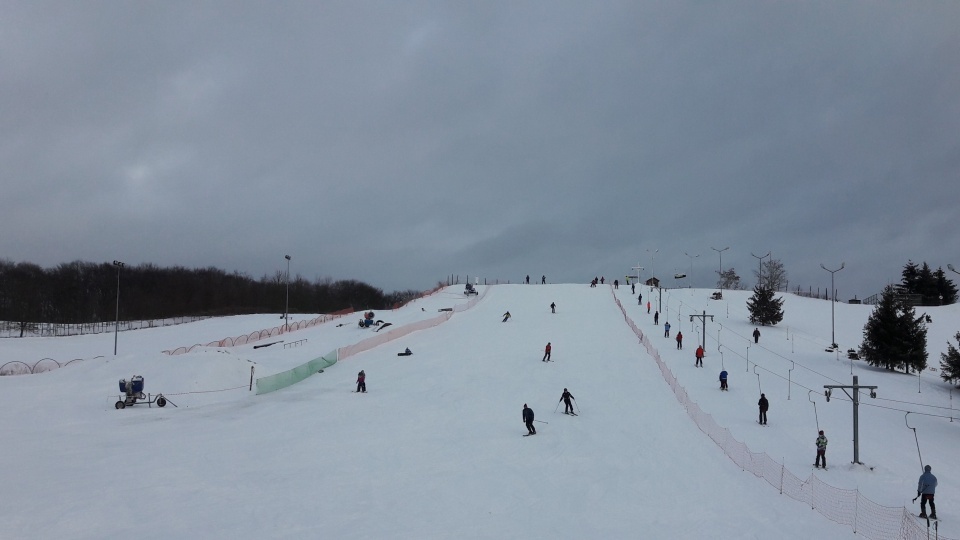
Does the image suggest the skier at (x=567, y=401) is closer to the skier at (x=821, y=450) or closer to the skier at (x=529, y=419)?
the skier at (x=529, y=419)

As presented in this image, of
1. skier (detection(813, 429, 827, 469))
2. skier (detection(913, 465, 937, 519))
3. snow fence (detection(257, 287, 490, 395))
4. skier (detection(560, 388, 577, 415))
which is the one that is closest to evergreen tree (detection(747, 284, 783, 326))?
snow fence (detection(257, 287, 490, 395))

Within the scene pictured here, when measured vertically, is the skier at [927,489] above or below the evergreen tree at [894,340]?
below

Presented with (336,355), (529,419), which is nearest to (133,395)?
(336,355)

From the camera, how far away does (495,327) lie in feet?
174

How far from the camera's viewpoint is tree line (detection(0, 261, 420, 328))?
10550 centimetres

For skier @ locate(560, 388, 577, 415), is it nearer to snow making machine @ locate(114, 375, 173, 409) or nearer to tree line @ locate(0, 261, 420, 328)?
snow making machine @ locate(114, 375, 173, 409)

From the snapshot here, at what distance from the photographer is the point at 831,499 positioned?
55.5 ft

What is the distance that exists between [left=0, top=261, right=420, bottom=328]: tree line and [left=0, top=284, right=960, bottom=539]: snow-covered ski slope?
170ft

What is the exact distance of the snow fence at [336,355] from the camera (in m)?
33.2

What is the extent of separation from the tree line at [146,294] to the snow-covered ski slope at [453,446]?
51720mm

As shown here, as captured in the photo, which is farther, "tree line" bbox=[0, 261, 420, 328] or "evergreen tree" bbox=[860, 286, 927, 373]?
"tree line" bbox=[0, 261, 420, 328]

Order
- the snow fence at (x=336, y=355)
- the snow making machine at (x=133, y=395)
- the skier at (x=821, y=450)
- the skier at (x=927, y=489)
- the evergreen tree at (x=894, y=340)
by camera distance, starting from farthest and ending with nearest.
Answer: the evergreen tree at (x=894, y=340) → the snow fence at (x=336, y=355) → the snow making machine at (x=133, y=395) → the skier at (x=821, y=450) → the skier at (x=927, y=489)

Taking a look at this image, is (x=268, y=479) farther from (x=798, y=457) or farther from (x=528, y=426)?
(x=798, y=457)

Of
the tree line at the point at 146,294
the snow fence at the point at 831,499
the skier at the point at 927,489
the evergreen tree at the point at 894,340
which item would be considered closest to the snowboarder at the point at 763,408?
the snow fence at the point at 831,499
